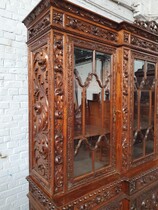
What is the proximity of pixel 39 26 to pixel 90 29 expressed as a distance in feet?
1.09

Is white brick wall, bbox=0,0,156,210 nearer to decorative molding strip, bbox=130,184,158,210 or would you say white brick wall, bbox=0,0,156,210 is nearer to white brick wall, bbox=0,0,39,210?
white brick wall, bbox=0,0,39,210

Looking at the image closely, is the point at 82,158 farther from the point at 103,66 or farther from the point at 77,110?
the point at 103,66

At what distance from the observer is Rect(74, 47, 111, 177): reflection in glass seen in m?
1.16

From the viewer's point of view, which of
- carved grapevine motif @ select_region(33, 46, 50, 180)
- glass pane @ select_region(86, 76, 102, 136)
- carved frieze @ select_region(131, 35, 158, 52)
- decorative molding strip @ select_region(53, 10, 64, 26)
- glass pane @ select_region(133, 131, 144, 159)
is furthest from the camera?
glass pane @ select_region(133, 131, 144, 159)

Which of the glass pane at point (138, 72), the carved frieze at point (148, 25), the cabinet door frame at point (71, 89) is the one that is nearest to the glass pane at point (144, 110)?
the glass pane at point (138, 72)

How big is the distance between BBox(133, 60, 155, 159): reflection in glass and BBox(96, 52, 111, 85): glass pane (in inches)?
10.6

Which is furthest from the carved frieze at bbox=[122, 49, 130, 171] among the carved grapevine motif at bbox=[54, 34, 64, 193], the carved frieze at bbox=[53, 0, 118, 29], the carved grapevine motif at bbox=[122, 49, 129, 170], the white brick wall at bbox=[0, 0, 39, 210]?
the white brick wall at bbox=[0, 0, 39, 210]

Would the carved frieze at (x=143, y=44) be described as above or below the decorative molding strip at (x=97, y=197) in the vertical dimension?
above

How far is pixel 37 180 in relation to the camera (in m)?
1.25

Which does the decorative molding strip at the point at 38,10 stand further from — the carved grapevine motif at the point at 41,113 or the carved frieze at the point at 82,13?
the carved grapevine motif at the point at 41,113

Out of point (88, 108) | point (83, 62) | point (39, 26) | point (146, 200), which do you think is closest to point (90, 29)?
point (83, 62)

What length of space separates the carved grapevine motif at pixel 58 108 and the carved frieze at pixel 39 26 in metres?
0.12

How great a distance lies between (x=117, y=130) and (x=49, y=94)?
631mm

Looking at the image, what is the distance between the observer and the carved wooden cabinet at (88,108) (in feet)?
3.43
